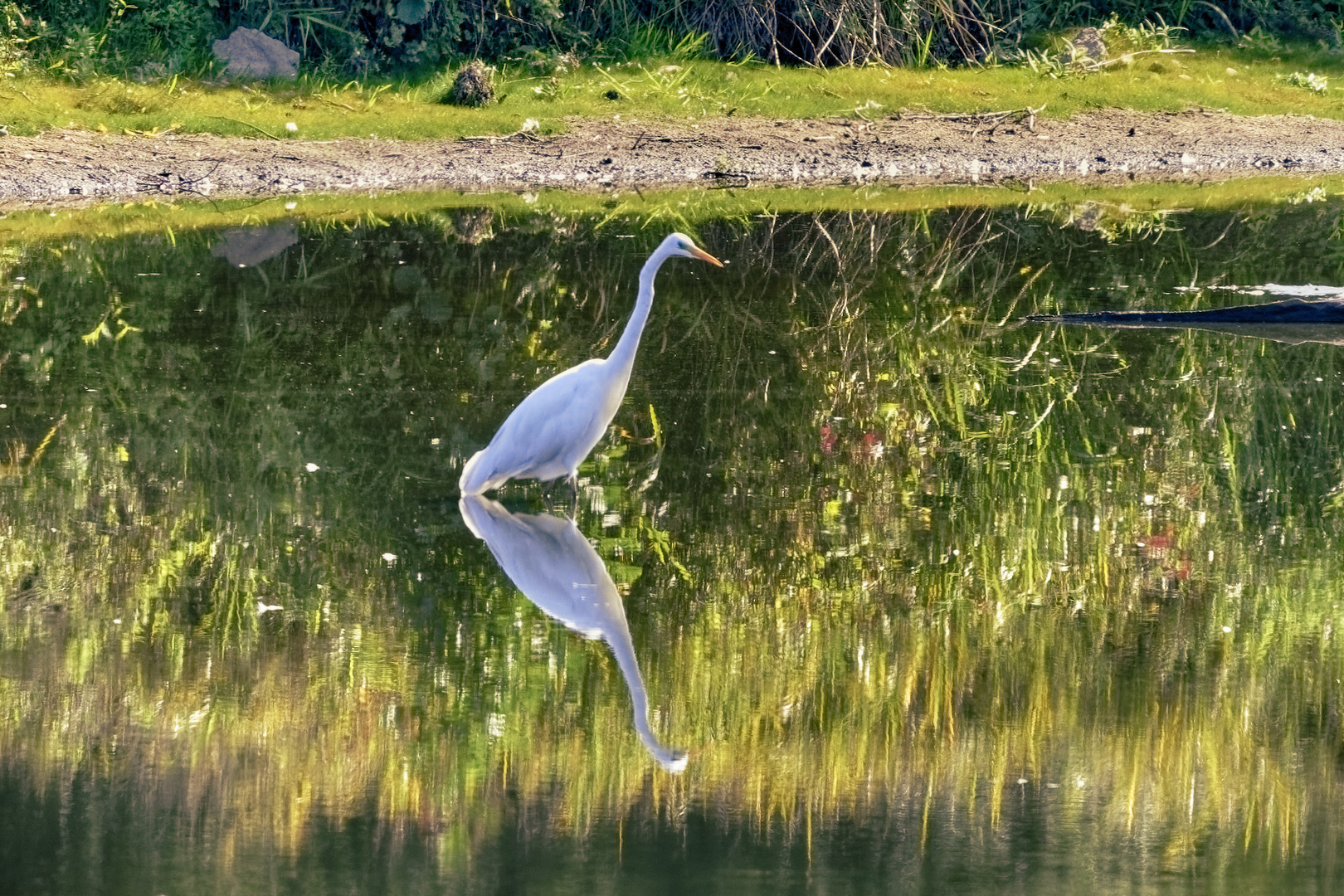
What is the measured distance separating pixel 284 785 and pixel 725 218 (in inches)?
368

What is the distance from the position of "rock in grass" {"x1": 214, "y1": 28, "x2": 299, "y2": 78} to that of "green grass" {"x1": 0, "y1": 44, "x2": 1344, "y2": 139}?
0.35 metres

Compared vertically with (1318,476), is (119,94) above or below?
above

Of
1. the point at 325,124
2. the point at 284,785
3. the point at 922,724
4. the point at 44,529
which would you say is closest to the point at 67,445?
the point at 44,529

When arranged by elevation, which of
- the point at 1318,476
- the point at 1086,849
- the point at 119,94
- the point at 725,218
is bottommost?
the point at 1086,849

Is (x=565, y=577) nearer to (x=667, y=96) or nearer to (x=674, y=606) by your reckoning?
(x=674, y=606)

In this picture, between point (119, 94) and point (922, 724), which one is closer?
point (922, 724)

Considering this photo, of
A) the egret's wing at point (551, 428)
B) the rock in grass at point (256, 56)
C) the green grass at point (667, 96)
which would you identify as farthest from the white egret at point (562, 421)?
the rock in grass at point (256, 56)

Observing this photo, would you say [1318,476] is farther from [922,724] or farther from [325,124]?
[325,124]

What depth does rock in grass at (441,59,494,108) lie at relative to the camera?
15570 mm

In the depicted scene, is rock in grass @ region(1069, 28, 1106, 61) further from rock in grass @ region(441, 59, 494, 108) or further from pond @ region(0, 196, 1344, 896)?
pond @ region(0, 196, 1344, 896)

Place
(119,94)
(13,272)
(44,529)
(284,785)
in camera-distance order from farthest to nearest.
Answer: (119,94)
(13,272)
(44,529)
(284,785)

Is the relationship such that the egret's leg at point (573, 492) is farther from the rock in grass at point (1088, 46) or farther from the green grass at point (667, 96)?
the rock in grass at point (1088, 46)

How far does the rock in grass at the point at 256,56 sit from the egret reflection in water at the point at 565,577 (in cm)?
1051

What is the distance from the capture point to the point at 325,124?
1499 cm
